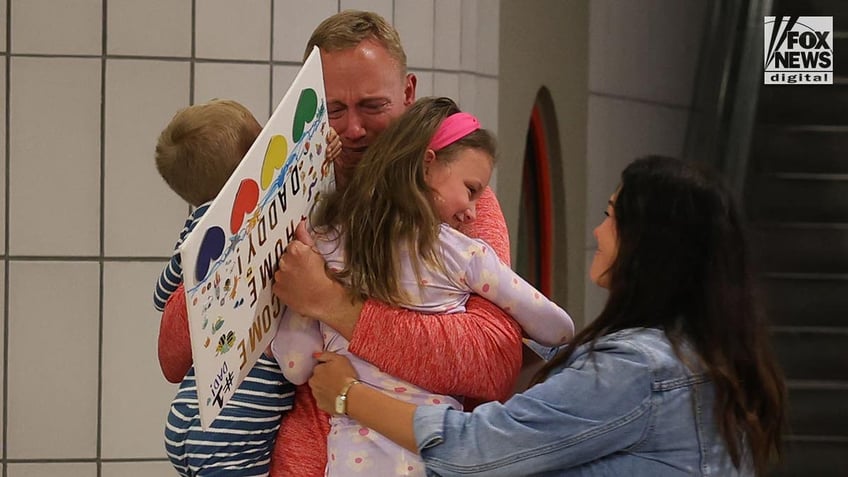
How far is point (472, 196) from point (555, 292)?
9.23 feet

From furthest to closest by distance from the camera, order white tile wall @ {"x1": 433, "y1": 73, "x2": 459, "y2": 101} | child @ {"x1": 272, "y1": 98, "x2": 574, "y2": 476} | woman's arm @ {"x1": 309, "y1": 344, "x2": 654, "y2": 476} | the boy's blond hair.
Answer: white tile wall @ {"x1": 433, "y1": 73, "x2": 459, "y2": 101}
the boy's blond hair
child @ {"x1": 272, "y1": 98, "x2": 574, "y2": 476}
woman's arm @ {"x1": 309, "y1": 344, "x2": 654, "y2": 476}

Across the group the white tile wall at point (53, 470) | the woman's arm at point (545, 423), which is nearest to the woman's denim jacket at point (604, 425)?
the woman's arm at point (545, 423)

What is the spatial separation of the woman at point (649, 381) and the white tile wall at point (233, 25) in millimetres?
1598

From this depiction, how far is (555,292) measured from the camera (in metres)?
4.38

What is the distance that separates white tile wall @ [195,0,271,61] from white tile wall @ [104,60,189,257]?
11 centimetres

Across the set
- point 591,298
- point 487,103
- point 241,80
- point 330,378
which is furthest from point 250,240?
point 591,298

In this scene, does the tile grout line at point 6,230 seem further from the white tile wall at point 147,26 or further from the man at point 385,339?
the man at point 385,339

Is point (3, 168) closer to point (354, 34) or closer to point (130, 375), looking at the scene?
point (130, 375)

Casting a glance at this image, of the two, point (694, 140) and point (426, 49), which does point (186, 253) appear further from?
point (694, 140)

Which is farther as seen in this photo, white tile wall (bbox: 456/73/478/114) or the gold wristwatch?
white tile wall (bbox: 456/73/478/114)

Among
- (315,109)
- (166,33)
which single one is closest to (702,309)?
(315,109)

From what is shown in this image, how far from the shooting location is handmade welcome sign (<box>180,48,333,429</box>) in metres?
1.26

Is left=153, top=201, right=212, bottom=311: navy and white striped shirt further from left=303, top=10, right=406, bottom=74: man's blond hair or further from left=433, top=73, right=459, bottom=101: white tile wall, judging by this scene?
left=433, top=73, right=459, bottom=101: white tile wall

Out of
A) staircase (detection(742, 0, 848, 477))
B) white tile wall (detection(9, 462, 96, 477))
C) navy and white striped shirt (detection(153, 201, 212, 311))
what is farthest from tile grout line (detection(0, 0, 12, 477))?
staircase (detection(742, 0, 848, 477))
